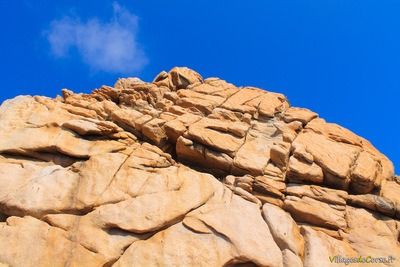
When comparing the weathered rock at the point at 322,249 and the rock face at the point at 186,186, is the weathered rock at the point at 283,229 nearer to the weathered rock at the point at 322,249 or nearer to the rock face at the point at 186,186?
the rock face at the point at 186,186

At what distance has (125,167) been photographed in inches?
1316

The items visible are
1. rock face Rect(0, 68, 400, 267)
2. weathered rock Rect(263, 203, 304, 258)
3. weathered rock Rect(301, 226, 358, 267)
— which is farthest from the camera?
weathered rock Rect(263, 203, 304, 258)

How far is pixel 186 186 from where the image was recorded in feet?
108

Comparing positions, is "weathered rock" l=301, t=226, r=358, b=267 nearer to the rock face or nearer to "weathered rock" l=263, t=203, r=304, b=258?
the rock face

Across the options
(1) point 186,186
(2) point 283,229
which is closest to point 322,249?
(2) point 283,229

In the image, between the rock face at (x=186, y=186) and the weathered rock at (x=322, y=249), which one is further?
the weathered rock at (x=322, y=249)

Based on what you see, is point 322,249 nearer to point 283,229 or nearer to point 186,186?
point 283,229

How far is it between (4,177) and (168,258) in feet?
49.0

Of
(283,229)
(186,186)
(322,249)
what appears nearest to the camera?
(322,249)

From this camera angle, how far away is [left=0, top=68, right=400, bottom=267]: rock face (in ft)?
90.8

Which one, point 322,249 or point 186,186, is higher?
point 186,186

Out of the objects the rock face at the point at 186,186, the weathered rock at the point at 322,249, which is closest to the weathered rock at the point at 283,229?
the rock face at the point at 186,186

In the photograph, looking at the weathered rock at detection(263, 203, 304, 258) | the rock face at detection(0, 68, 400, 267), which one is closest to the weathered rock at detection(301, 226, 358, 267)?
the rock face at detection(0, 68, 400, 267)

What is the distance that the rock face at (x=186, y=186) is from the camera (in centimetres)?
2769
